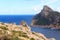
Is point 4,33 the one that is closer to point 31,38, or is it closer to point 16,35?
point 16,35

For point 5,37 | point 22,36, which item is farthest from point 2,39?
point 22,36

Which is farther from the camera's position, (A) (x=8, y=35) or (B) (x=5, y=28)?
(B) (x=5, y=28)

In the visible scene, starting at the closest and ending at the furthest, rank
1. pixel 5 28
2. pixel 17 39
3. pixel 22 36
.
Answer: pixel 17 39
pixel 22 36
pixel 5 28

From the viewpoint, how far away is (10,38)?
103 feet

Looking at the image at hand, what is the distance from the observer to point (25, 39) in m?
31.4

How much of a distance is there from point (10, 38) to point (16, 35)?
1.45 meters

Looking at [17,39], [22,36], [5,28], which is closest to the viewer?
[17,39]

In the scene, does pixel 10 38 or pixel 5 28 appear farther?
pixel 5 28

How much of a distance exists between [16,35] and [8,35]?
1.25 metres

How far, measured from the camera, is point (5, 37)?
31.5 metres

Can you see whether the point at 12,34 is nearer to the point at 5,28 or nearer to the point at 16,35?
the point at 16,35

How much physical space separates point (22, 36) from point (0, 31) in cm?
312

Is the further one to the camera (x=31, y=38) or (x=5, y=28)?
A: (x=5, y=28)

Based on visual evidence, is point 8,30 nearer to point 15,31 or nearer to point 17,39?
point 15,31
